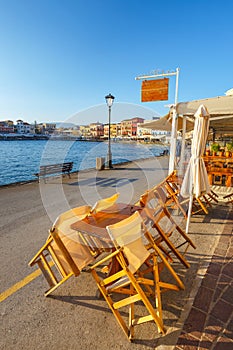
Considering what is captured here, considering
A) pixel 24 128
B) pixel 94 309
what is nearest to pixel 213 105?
pixel 94 309

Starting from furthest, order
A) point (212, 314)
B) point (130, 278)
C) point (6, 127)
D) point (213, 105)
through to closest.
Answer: point (6, 127)
point (213, 105)
point (212, 314)
point (130, 278)

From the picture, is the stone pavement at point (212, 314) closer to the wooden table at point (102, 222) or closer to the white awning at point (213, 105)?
the wooden table at point (102, 222)

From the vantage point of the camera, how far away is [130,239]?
6.41 ft

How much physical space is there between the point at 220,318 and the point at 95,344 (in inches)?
45.5

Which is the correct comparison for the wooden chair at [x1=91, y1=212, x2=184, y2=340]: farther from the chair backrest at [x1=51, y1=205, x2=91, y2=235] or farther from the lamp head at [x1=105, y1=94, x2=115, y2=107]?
the lamp head at [x1=105, y1=94, x2=115, y2=107]

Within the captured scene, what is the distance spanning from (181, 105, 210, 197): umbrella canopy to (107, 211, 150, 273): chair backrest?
1.99 meters

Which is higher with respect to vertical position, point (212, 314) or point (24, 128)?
point (24, 128)

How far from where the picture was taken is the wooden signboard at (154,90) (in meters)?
5.76

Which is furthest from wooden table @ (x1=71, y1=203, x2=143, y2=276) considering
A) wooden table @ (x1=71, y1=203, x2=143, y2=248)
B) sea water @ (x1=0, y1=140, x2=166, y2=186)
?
sea water @ (x1=0, y1=140, x2=166, y2=186)

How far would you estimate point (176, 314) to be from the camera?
1914mm

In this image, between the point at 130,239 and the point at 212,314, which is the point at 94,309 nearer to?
the point at 130,239

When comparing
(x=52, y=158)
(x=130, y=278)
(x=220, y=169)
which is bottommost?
(x=52, y=158)

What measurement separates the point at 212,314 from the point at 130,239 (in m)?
1.03

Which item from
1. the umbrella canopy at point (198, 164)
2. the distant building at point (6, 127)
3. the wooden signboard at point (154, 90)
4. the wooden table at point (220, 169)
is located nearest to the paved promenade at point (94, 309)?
the umbrella canopy at point (198, 164)
